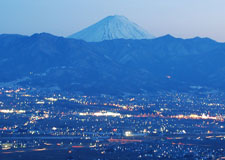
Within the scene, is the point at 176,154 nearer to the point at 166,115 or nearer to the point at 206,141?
the point at 206,141

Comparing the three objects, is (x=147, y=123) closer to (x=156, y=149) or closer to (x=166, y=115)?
(x=166, y=115)

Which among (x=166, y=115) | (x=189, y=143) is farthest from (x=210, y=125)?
(x=189, y=143)

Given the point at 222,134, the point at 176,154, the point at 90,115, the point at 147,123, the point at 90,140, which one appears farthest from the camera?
the point at 90,115

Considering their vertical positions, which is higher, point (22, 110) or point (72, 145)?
point (22, 110)

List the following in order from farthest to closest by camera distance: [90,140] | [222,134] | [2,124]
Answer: [2,124] → [222,134] → [90,140]

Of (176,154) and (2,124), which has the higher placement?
(2,124)

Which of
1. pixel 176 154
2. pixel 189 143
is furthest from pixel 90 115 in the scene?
pixel 176 154

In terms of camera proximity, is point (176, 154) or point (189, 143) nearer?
point (176, 154)

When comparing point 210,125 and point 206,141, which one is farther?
point 210,125

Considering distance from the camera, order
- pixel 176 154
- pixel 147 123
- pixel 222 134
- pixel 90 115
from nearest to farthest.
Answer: pixel 176 154 < pixel 222 134 < pixel 147 123 < pixel 90 115
